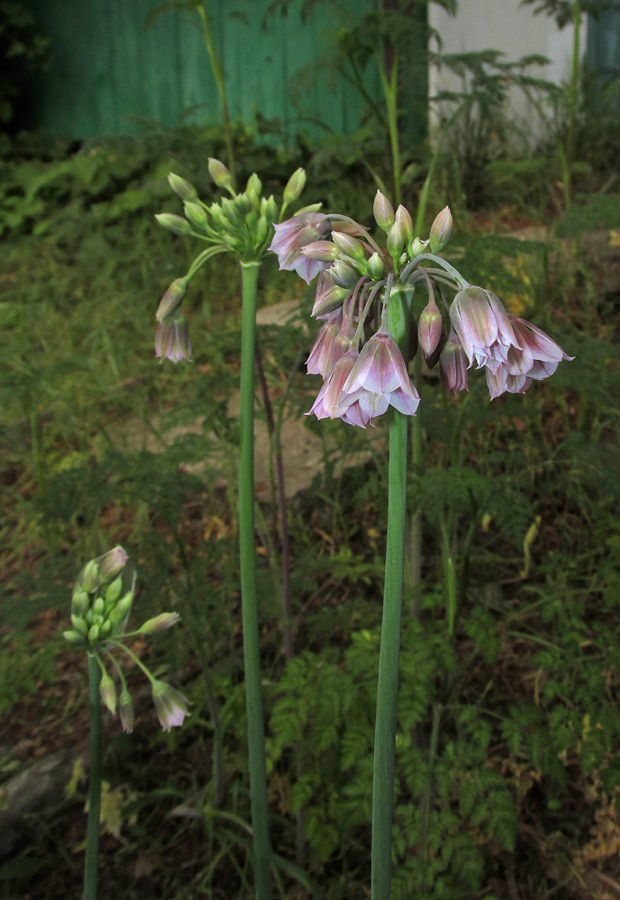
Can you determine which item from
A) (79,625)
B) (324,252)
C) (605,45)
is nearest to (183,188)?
(324,252)

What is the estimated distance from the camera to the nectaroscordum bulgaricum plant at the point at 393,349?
2.94ft

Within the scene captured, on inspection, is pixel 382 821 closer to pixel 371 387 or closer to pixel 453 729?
pixel 371 387

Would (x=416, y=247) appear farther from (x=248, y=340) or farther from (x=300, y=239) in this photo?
(x=248, y=340)

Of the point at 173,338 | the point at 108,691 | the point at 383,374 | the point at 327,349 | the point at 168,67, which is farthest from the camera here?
the point at 168,67

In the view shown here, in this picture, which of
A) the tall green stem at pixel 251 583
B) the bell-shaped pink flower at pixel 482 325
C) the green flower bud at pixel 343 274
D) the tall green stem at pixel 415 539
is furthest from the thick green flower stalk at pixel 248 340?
the tall green stem at pixel 415 539

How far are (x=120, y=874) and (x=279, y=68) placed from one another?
5942 millimetres

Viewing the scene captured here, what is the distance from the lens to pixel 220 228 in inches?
54.4

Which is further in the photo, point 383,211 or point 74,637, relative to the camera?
point 74,637

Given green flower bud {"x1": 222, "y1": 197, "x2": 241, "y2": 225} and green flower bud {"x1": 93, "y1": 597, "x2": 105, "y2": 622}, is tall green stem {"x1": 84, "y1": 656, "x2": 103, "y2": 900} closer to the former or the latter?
green flower bud {"x1": 93, "y1": 597, "x2": 105, "y2": 622}

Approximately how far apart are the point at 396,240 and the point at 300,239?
0.21 meters

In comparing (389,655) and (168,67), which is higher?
(168,67)

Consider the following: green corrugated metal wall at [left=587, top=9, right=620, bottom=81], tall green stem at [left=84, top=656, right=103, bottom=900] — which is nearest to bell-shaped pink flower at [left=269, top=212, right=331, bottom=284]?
tall green stem at [left=84, top=656, right=103, bottom=900]

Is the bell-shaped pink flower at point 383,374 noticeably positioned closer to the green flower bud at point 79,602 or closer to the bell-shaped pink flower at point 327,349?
the bell-shaped pink flower at point 327,349

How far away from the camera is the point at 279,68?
6.30m
